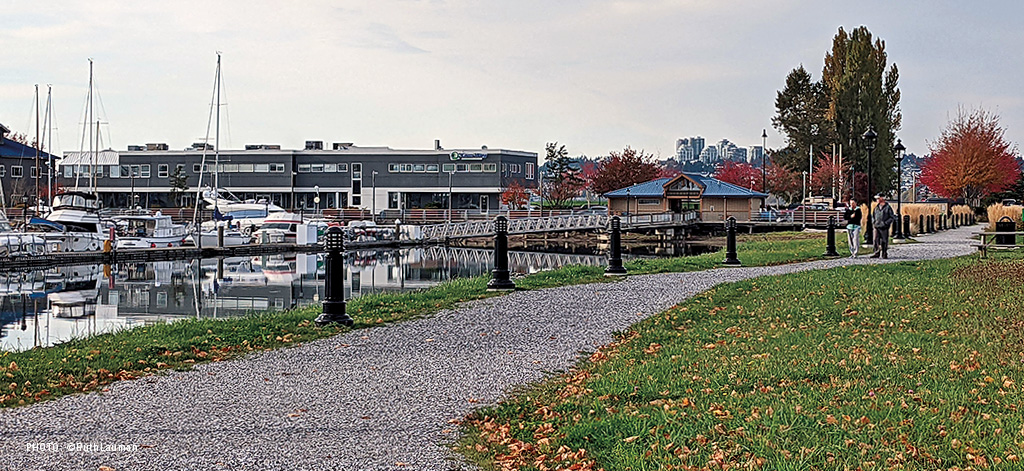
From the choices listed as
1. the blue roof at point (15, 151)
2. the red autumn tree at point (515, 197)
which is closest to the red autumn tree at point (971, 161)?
the red autumn tree at point (515, 197)

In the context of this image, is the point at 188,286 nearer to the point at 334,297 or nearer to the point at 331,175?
the point at 334,297

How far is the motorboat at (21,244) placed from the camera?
39956mm

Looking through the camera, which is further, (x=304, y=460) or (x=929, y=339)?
(x=929, y=339)

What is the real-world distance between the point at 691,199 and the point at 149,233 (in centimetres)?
3716

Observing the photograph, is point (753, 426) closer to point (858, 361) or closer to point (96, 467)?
point (858, 361)

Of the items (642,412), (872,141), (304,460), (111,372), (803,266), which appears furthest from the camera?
(872,141)

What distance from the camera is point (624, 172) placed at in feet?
283

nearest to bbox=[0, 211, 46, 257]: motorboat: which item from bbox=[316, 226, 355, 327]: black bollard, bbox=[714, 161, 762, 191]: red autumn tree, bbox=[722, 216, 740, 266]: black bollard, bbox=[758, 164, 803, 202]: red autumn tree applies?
bbox=[722, 216, 740, 266]: black bollard

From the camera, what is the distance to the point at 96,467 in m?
6.44

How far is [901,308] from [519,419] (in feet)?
→ 23.2

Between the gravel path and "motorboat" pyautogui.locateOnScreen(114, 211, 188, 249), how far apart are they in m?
36.9

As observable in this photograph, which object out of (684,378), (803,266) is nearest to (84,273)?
(803,266)

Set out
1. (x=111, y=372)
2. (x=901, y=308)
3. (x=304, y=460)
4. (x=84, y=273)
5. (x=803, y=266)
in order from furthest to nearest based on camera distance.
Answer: (x=84, y=273)
(x=803, y=266)
(x=901, y=308)
(x=111, y=372)
(x=304, y=460)

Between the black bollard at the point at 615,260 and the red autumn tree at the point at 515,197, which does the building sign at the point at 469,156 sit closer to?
the red autumn tree at the point at 515,197
